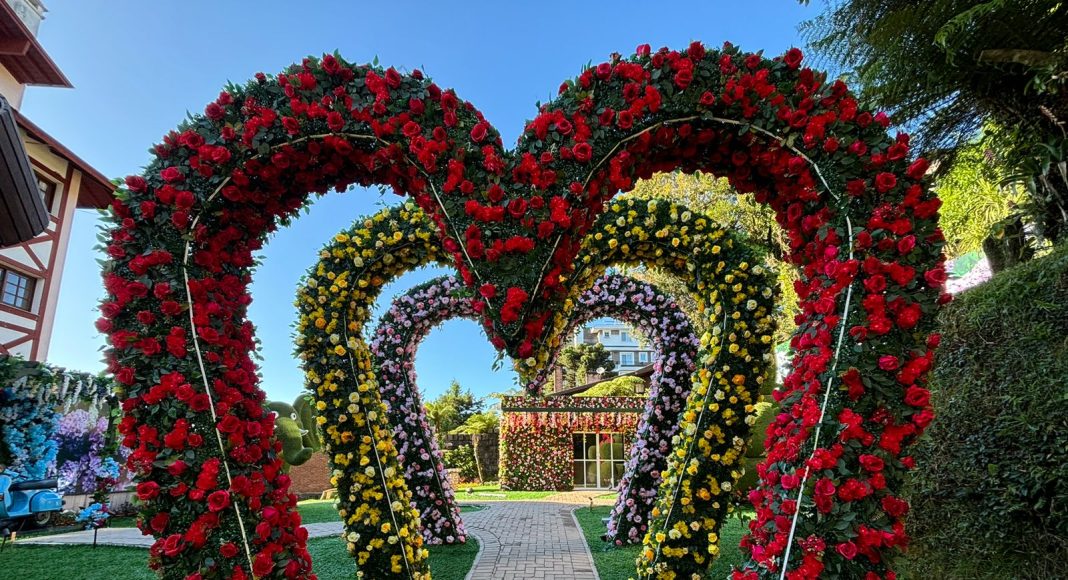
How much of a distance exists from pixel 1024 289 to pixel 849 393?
3.07 m

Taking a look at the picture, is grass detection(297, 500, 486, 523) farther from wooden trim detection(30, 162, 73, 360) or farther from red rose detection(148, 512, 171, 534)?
red rose detection(148, 512, 171, 534)

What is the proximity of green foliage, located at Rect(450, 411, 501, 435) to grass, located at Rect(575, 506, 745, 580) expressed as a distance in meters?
14.5

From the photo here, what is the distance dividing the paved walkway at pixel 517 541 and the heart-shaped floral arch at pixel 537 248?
3.95 metres

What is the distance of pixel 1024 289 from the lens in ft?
14.4

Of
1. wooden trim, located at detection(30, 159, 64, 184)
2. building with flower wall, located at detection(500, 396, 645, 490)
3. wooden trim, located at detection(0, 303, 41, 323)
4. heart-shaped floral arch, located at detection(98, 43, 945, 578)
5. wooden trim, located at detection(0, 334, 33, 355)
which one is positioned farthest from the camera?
Result: building with flower wall, located at detection(500, 396, 645, 490)

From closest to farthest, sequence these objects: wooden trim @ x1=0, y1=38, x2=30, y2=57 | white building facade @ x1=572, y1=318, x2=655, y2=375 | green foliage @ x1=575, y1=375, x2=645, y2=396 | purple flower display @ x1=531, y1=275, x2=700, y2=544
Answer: purple flower display @ x1=531, y1=275, x2=700, y2=544, wooden trim @ x1=0, y1=38, x2=30, y2=57, green foliage @ x1=575, y1=375, x2=645, y2=396, white building facade @ x1=572, y1=318, x2=655, y2=375

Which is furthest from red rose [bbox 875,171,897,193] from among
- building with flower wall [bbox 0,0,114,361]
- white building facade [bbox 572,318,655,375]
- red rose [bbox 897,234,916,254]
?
white building facade [bbox 572,318,655,375]

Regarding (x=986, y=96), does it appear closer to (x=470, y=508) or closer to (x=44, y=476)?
(x=470, y=508)

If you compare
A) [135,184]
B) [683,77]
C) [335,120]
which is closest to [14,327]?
[135,184]

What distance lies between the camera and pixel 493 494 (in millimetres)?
18469

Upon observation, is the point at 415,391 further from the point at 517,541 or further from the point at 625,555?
the point at 625,555

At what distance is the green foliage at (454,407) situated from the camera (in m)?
29.0

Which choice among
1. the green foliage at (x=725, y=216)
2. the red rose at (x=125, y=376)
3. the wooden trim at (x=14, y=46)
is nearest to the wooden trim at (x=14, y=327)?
the wooden trim at (x=14, y=46)

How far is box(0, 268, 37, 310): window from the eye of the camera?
466 inches
